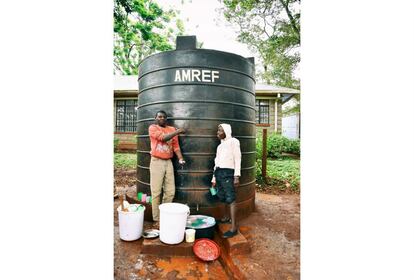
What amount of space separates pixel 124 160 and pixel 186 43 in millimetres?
7930

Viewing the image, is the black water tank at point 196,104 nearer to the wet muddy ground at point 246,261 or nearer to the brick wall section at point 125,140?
the wet muddy ground at point 246,261

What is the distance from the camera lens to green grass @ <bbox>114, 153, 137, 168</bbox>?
10.1 m

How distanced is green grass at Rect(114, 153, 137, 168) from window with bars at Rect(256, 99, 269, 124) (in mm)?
6823

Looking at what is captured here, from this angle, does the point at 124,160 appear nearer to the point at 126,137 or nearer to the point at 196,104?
the point at 126,137

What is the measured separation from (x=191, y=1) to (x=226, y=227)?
3.13 meters

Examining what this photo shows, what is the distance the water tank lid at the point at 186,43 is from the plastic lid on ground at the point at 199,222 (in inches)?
111

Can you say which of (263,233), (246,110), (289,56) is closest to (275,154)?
(289,56)

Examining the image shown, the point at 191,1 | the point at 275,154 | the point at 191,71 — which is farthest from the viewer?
the point at 275,154

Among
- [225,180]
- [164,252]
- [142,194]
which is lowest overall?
[164,252]

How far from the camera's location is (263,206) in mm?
5125

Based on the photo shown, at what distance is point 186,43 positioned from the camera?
410 centimetres

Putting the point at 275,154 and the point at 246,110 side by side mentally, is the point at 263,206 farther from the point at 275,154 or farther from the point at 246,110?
the point at 275,154

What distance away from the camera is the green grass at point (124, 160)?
10142 mm

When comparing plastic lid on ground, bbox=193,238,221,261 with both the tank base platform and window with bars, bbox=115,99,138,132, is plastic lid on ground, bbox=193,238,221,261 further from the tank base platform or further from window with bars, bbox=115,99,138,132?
window with bars, bbox=115,99,138,132
